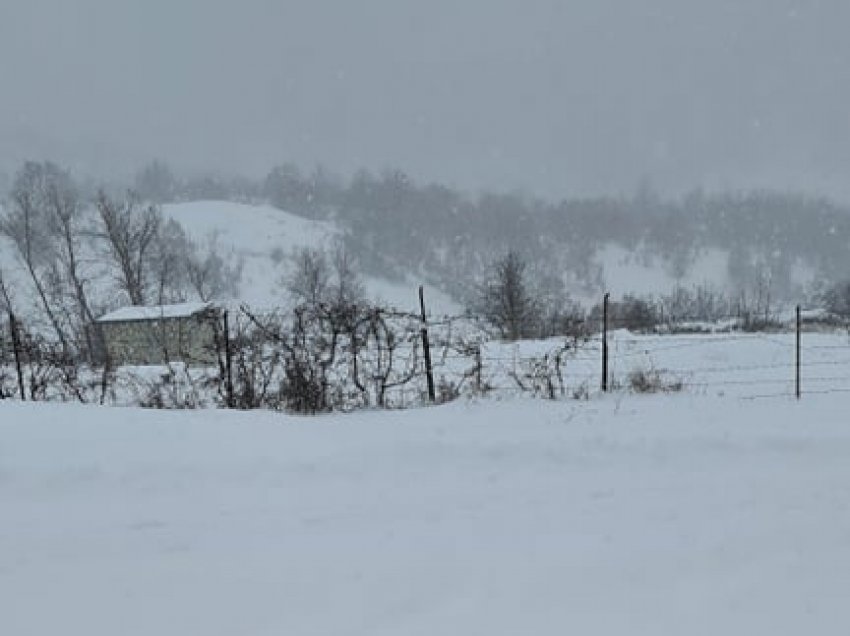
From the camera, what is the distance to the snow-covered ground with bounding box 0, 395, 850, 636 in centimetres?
327

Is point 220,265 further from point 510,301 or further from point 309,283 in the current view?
point 510,301

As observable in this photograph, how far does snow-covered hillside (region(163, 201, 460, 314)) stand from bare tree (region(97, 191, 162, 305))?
2606 inches

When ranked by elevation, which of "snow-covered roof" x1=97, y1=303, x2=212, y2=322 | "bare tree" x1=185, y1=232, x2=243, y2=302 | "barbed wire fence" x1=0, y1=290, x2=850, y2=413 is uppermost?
"bare tree" x1=185, y1=232, x2=243, y2=302

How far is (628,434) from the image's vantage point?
6.39m

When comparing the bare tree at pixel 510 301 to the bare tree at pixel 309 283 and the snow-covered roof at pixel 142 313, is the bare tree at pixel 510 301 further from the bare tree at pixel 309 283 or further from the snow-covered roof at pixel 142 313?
the snow-covered roof at pixel 142 313

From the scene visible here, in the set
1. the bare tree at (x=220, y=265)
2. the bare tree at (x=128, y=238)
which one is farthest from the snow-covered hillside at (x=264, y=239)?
the bare tree at (x=128, y=238)

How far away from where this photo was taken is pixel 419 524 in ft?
14.4

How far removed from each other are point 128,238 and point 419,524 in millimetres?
31557

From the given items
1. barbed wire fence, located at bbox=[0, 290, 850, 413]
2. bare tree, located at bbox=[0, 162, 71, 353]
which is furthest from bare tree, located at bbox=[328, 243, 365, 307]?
bare tree, located at bbox=[0, 162, 71, 353]

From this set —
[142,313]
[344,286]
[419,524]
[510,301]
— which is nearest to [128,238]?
[142,313]

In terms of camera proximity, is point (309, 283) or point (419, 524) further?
point (309, 283)

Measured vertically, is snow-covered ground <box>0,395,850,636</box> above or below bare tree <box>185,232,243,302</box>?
below

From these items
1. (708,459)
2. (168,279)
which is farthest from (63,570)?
(168,279)

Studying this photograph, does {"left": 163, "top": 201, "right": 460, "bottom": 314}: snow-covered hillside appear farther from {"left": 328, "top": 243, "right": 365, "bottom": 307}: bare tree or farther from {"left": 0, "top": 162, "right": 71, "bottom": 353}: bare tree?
{"left": 0, "top": 162, "right": 71, "bottom": 353}: bare tree
